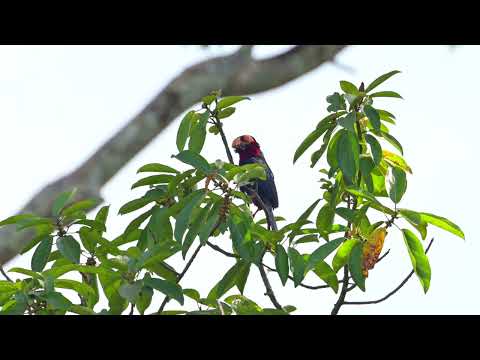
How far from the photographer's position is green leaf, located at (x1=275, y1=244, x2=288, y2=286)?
8.10ft

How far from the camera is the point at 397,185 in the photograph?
8.43 ft

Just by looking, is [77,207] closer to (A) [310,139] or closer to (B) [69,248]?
(B) [69,248]

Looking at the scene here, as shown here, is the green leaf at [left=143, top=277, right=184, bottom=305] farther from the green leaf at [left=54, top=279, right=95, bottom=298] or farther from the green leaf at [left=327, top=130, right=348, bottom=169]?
the green leaf at [left=327, top=130, right=348, bottom=169]

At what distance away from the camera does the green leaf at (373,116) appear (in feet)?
8.58

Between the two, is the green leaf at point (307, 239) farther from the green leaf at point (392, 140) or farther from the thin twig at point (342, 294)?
the green leaf at point (392, 140)

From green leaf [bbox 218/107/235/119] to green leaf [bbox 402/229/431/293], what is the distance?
773 millimetres

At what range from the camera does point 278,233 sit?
2506 mm

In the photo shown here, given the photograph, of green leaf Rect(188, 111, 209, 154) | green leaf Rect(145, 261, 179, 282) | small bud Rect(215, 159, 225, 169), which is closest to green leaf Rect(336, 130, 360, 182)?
small bud Rect(215, 159, 225, 169)

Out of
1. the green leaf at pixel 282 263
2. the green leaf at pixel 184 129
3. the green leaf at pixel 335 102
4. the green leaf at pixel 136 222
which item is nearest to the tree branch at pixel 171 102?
the green leaf at pixel 184 129

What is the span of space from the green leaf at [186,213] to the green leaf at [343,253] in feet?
1.39
